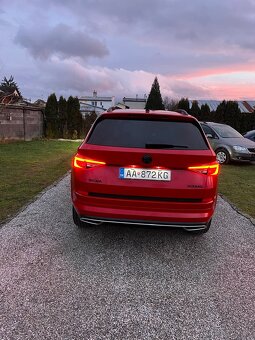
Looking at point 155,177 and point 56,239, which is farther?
point 56,239

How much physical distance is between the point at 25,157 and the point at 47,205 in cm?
729

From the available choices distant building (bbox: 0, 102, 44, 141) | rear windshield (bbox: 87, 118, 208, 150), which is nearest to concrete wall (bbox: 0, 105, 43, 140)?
distant building (bbox: 0, 102, 44, 141)

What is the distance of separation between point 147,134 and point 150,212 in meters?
0.93

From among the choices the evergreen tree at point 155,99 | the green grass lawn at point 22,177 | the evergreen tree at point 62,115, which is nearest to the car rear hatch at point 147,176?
the green grass lawn at point 22,177

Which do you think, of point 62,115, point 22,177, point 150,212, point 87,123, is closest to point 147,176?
point 150,212

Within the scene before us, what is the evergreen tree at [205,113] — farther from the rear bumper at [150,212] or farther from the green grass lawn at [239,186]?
the rear bumper at [150,212]

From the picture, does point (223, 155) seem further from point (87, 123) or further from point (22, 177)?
point (87, 123)

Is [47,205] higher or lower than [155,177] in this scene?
lower

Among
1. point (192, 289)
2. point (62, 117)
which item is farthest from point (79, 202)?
point (62, 117)

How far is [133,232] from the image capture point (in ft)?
17.0

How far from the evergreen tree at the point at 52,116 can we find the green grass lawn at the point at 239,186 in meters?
15.2

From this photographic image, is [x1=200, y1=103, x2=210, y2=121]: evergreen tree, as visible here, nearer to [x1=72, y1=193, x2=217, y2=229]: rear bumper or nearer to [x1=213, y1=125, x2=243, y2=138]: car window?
[x1=213, y1=125, x2=243, y2=138]: car window

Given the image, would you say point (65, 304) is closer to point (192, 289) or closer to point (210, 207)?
point (192, 289)

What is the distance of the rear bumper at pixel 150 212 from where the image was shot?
13.4 ft
